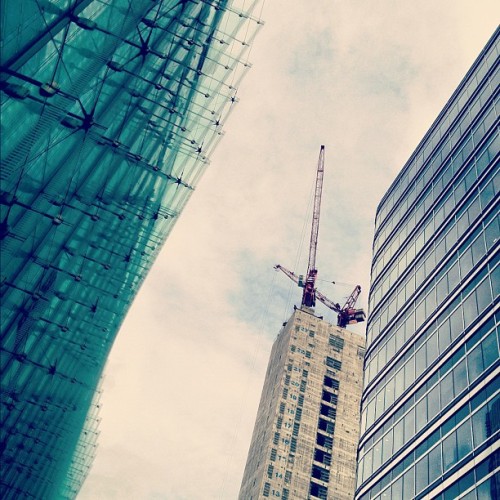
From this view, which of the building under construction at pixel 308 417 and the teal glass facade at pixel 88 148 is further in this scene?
the building under construction at pixel 308 417

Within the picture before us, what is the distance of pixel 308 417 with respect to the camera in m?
114

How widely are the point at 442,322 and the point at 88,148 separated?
2732 cm

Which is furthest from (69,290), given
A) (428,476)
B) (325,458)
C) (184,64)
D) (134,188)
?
(325,458)

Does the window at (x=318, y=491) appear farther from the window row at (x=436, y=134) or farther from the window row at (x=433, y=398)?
the window row at (x=433, y=398)

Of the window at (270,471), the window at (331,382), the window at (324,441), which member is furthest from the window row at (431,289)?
the window at (331,382)

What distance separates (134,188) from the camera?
25.8m

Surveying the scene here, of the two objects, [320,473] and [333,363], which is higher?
[333,363]

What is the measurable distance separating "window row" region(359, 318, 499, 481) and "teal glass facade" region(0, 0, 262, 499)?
18193mm

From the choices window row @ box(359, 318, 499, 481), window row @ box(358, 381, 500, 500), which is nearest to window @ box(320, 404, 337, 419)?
window row @ box(359, 318, 499, 481)

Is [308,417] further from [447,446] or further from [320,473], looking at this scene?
[447,446]

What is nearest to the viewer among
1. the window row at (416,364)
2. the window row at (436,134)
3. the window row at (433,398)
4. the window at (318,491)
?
the window row at (433,398)

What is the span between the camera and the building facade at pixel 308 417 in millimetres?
105000

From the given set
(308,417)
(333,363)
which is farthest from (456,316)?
(333,363)

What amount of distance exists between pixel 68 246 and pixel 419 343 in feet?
88.2
